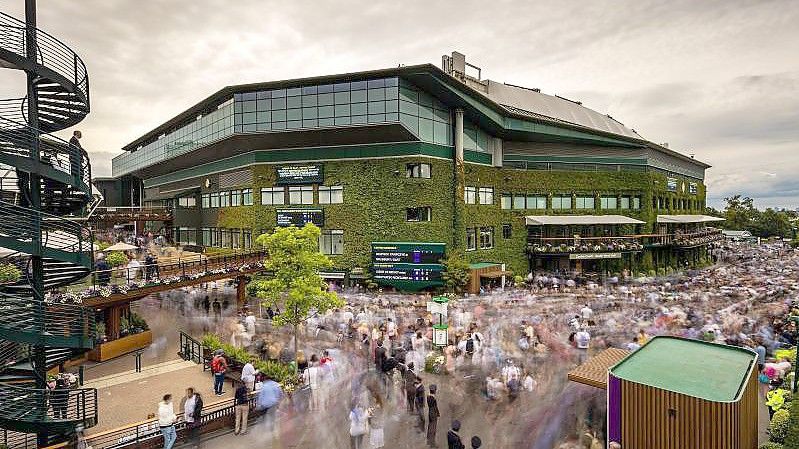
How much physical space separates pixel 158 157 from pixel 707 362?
60247mm

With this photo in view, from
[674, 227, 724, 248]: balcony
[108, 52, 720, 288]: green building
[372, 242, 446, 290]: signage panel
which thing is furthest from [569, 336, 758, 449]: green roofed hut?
[674, 227, 724, 248]: balcony

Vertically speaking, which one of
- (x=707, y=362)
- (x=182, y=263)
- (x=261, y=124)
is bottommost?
(x=707, y=362)

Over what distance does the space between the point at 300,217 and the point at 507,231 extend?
19296 mm

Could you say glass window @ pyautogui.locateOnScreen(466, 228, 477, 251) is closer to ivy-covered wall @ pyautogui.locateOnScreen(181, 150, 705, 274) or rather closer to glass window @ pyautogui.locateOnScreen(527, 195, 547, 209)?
ivy-covered wall @ pyautogui.locateOnScreen(181, 150, 705, 274)

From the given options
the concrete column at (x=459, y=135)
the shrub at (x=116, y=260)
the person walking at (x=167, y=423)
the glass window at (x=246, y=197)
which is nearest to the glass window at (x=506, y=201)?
the concrete column at (x=459, y=135)

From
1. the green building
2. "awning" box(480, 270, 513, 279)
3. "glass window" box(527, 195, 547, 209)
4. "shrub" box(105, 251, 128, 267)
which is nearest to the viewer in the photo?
"shrub" box(105, 251, 128, 267)

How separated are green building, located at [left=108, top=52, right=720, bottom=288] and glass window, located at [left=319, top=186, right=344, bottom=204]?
96mm

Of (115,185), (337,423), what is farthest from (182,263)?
(115,185)

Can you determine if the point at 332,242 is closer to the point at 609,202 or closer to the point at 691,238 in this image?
the point at 609,202

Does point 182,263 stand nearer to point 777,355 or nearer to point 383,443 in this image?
point 383,443

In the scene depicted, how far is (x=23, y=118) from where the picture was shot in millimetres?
11398

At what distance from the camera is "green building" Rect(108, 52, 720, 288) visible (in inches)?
1334

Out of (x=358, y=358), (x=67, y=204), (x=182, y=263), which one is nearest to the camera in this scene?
(x=67, y=204)

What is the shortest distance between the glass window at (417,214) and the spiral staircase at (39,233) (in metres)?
24.2
